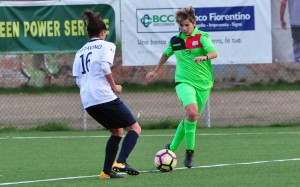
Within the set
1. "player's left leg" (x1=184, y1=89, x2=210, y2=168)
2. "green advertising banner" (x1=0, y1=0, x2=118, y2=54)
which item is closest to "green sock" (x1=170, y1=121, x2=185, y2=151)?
"player's left leg" (x1=184, y1=89, x2=210, y2=168)

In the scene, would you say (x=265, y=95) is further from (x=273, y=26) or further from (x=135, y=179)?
(x=135, y=179)

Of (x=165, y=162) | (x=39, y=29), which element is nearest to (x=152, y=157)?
(x=165, y=162)

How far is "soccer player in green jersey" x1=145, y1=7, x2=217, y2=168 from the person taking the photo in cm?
1069

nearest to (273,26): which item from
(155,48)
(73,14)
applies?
(155,48)

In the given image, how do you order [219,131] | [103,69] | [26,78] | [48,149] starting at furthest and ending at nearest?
[26,78] < [219,131] < [48,149] < [103,69]

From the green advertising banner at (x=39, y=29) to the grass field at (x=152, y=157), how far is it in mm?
1703

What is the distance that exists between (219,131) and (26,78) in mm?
8034

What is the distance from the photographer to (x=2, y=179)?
10.0 m

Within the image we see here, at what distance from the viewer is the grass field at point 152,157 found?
9.59 metres

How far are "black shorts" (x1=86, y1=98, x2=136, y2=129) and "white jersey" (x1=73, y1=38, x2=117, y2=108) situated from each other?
62 millimetres

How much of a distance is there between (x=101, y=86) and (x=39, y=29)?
745 centimetres

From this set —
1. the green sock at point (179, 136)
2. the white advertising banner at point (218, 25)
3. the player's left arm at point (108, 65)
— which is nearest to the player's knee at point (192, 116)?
the green sock at point (179, 136)

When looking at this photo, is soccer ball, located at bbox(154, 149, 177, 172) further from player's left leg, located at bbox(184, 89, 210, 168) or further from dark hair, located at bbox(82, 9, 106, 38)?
dark hair, located at bbox(82, 9, 106, 38)

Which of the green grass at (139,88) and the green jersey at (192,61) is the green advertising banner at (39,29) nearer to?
the green grass at (139,88)
